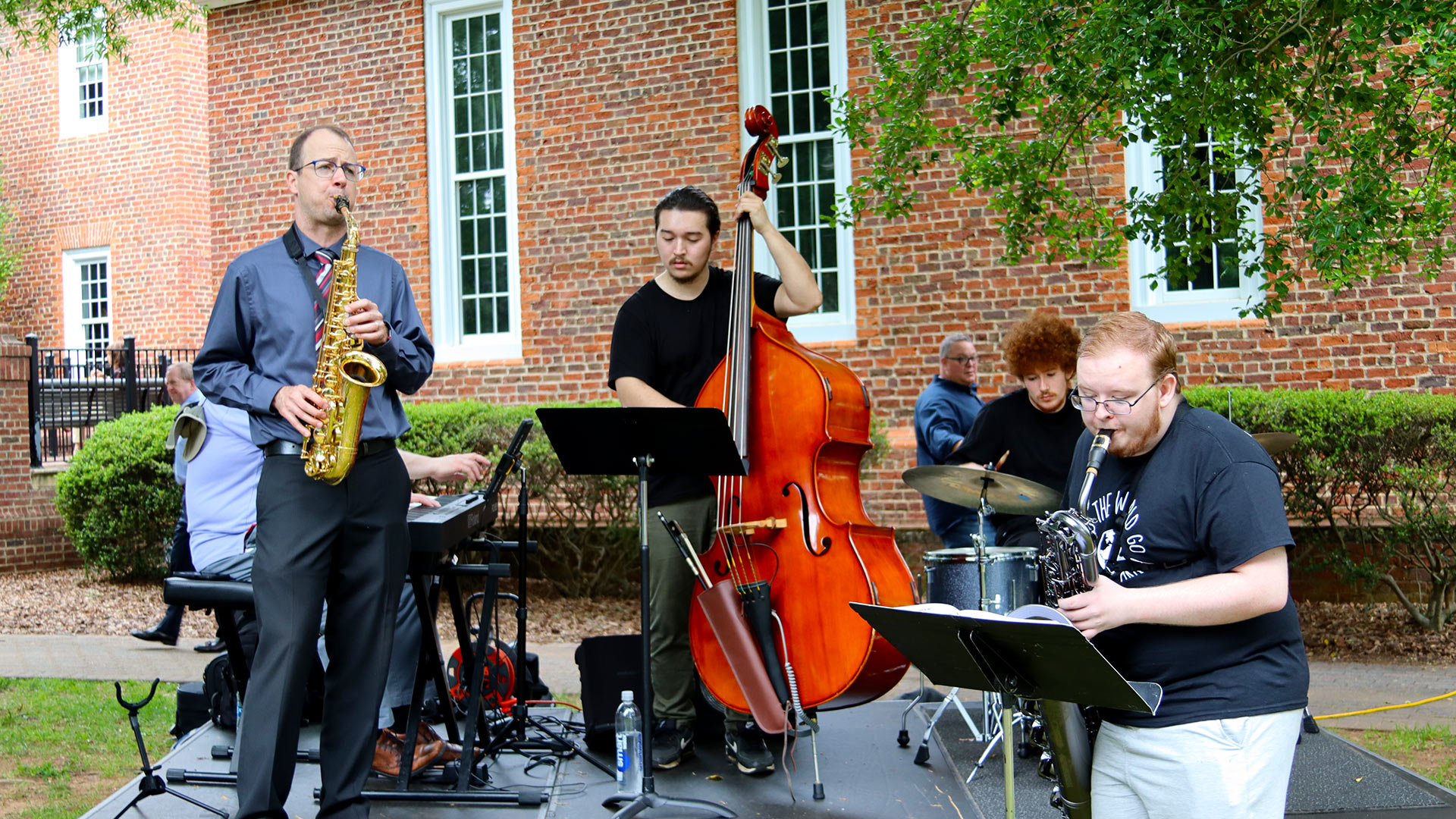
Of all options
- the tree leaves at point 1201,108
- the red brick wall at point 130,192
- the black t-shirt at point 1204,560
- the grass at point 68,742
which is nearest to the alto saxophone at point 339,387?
the grass at point 68,742

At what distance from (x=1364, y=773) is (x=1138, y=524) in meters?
2.71

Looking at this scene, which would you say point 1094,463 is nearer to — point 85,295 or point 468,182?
point 468,182

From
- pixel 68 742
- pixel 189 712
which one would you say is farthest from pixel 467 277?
pixel 189 712

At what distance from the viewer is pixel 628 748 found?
167 inches

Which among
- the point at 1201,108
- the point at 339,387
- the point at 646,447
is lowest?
the point at 646,447

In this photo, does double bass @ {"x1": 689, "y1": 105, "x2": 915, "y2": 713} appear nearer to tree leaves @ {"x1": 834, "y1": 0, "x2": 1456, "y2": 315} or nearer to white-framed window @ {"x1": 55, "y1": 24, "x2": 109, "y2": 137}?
tree leaves @ {"x1": 834, "y1": 0, "x2": 1456, "y2": 315}

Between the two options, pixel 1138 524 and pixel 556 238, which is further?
pixel 556 238

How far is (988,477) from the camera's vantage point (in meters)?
4.62

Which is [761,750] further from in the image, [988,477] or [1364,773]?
[1364,773]

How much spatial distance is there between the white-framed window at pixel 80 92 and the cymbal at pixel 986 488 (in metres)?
19.3

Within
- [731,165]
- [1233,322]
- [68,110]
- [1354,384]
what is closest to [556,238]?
[731,165]

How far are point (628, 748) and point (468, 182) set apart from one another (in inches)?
323

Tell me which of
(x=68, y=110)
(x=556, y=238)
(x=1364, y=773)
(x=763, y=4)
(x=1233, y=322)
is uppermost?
(x=68, y=110)

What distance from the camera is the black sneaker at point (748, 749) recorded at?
14.7 feet
